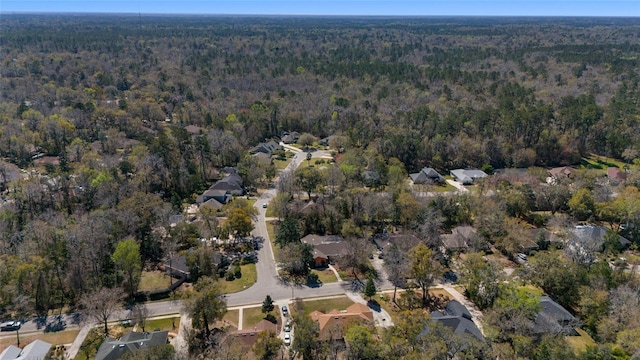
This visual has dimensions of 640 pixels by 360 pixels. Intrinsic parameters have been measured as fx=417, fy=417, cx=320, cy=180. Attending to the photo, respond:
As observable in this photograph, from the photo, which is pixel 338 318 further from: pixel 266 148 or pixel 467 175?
pixel 266 148

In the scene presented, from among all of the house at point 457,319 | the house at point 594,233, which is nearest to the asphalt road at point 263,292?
the house at point 457,319

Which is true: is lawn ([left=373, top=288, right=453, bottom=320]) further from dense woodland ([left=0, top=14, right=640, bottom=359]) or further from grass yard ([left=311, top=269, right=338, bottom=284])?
grass yard ([left=311, top=269, right=338, bottom=284])

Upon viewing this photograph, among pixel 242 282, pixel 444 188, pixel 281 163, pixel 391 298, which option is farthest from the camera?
pixel 281 163

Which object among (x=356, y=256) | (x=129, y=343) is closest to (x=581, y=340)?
(x=356, y=256)

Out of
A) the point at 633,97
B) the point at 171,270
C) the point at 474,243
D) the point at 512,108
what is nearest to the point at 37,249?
the point at 171,270

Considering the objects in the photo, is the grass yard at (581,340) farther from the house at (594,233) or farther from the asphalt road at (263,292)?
the asphalt road at (263,292)

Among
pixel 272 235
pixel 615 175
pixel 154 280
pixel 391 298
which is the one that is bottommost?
pixel 391 298

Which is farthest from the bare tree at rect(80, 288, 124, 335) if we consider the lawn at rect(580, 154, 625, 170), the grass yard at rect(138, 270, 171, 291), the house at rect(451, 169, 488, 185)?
the lawn at rect(580, 154, 625, 170)
